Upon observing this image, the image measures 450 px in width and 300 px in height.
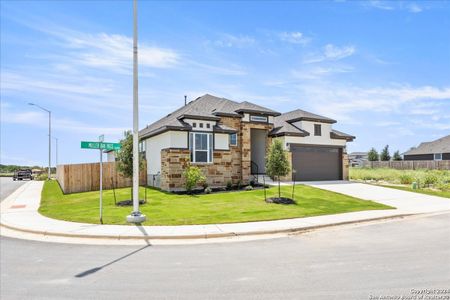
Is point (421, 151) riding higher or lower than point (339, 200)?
higher

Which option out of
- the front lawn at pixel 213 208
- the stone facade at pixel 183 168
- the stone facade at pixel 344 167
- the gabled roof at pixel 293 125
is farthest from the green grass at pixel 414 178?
the stone facade at pixel 183 168

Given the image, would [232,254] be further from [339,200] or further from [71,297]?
[339,200]

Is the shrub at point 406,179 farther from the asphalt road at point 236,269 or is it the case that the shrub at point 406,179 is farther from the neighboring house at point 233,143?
the asphalt road at point 236,269

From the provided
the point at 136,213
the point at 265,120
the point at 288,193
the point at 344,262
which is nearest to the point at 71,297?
the point at 344,262

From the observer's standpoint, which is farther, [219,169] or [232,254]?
[219,169]

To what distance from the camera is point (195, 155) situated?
20.9 m

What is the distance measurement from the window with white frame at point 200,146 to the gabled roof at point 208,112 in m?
0.79

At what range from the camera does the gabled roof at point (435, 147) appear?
49994mm

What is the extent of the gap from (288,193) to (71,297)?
49.1 ft

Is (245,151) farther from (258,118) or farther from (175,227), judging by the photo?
(175,227)

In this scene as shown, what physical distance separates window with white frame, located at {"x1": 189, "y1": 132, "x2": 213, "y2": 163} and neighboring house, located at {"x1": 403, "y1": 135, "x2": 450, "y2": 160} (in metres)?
44.2

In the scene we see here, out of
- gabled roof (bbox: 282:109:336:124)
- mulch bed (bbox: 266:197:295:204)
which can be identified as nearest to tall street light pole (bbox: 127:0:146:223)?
mulch bed (bbox: 266:197:295:204)

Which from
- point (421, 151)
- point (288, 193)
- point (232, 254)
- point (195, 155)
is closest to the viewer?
point (232, 254)

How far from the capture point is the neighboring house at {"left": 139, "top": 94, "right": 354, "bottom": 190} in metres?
20.3
